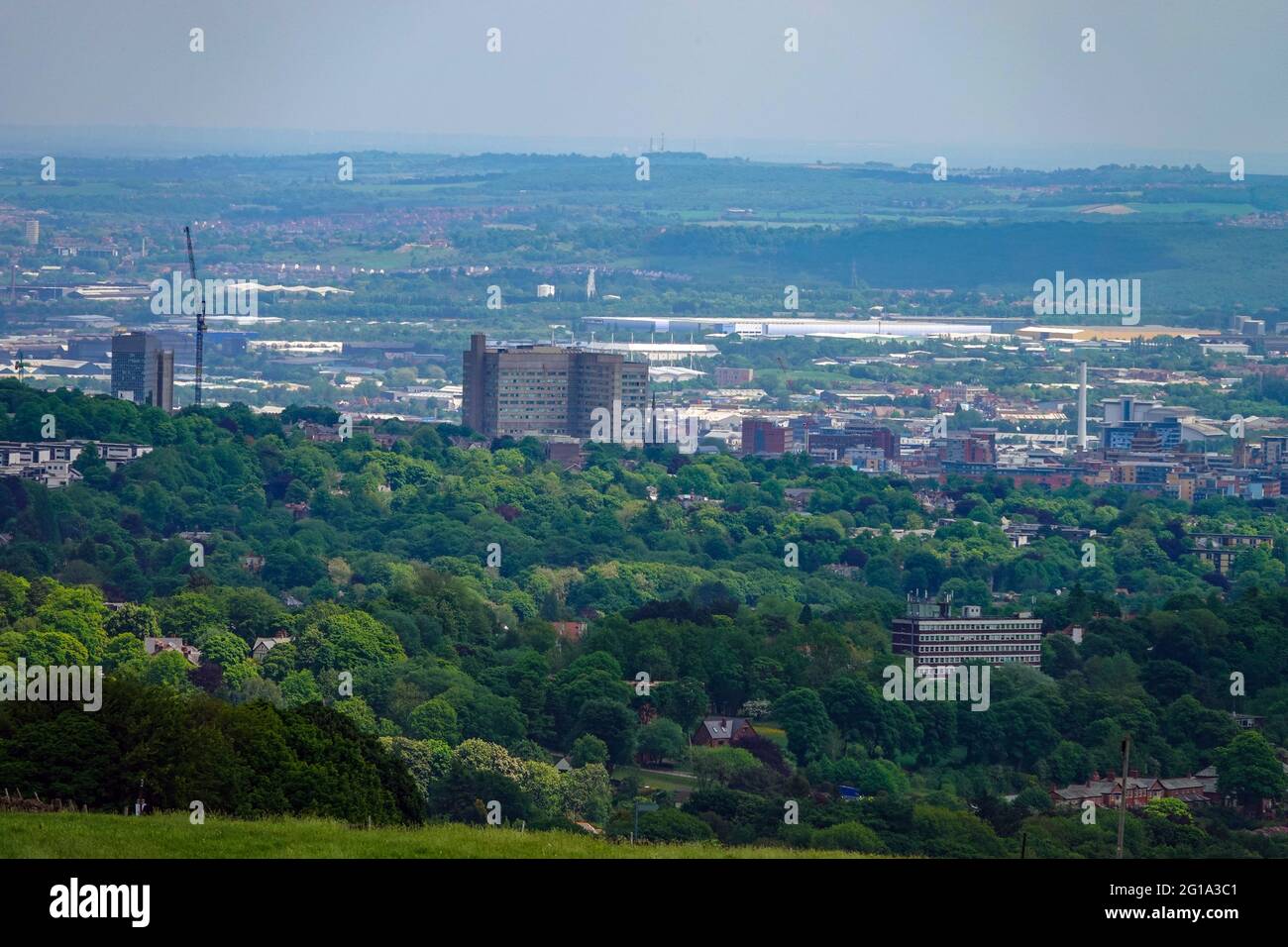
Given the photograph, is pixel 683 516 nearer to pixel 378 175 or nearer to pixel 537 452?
pixel 537 452

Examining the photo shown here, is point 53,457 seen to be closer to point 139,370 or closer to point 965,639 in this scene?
point 139,370

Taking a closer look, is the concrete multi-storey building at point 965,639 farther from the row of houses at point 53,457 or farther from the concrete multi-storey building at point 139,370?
the concrete multi-storey building at point 139,370

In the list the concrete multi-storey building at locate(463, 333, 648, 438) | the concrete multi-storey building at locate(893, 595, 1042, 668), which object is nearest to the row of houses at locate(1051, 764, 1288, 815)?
the concrete multi-storey building at locate(893, 595, 1042, 668)

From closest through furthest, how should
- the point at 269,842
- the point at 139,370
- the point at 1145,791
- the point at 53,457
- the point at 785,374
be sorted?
the point at 269,842, the point at 1145,791, the point at 53,457, the point at 139,370, the point at 785,374

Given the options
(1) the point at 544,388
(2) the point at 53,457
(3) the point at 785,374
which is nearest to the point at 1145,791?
(2) the point at 53,457

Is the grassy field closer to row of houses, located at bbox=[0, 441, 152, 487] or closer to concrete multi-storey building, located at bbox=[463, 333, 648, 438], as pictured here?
row of houses, located at bbox=[0, 441, 152, 487]
